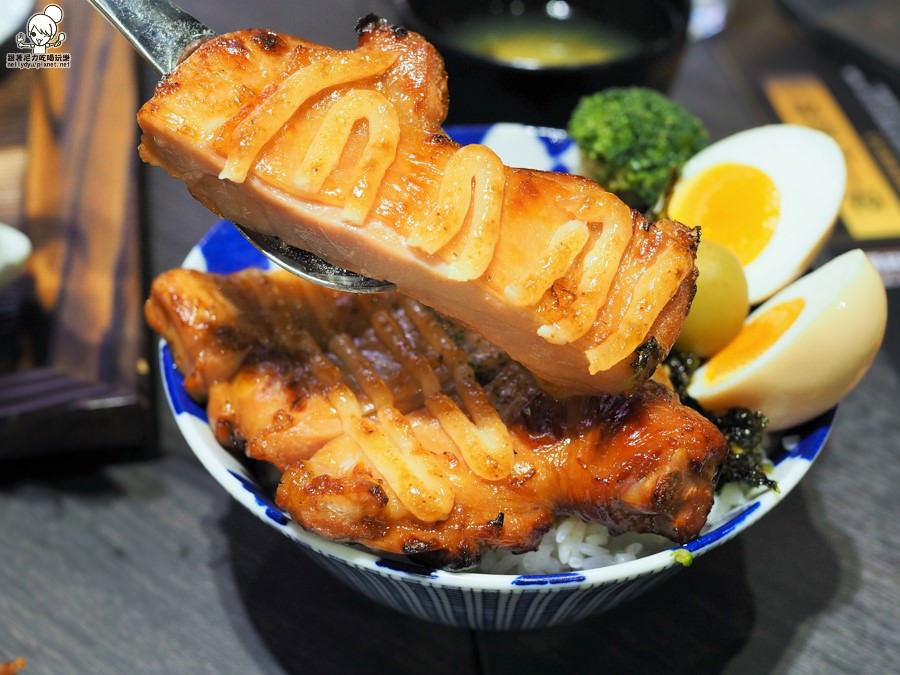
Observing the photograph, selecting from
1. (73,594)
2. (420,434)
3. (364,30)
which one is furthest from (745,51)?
(73,594)

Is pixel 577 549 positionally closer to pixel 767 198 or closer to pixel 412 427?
pixel 412 427

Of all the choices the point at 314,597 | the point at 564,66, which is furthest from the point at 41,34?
the point at 314,597

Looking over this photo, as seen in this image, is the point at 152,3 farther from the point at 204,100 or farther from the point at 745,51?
the point at 745,51

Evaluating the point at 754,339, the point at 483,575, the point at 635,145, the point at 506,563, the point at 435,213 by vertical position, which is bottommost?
the point at 506,563

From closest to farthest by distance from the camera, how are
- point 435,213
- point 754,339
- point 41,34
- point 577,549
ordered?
point 435,213
point 577,549
point 754,339
point 41,34

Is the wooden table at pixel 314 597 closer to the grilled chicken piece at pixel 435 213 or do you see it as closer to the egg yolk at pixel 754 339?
the egg yolk at pixel 754 339

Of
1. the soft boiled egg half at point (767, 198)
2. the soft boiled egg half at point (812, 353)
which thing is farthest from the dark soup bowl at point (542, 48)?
the soft boiled egg half at point (812, 353)

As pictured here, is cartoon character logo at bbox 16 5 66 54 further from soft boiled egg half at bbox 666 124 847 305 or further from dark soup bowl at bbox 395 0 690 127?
soft boiled egg half at bbox 666 124 847 305
